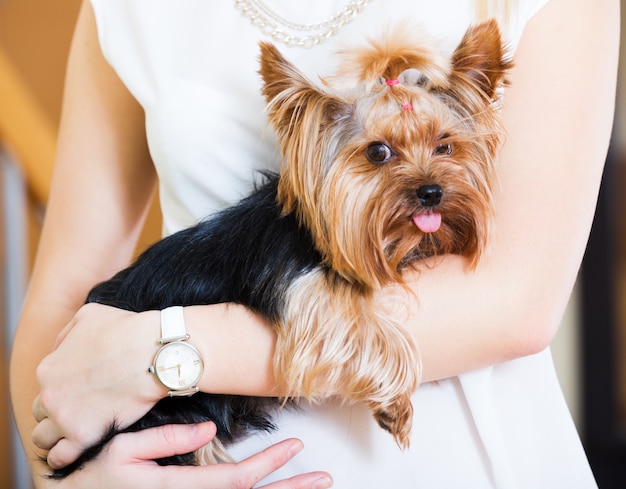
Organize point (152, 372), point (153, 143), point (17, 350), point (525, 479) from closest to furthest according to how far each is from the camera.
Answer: point (152, 372)
point (525, 479)
point (153, 143)
point (17, 350)

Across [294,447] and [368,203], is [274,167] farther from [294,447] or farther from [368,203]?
[294,447]

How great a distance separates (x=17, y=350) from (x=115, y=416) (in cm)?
38

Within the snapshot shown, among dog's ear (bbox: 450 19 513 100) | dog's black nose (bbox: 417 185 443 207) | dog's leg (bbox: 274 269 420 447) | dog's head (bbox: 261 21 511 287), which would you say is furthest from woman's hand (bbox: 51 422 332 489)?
dog's ear (bbox: 450 19 513 100)

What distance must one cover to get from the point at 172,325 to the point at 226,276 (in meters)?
0.12

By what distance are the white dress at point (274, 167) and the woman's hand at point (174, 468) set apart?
0.09 meters

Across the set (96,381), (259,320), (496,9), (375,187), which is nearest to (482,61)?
(496,9)

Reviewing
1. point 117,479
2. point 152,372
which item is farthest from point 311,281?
point 117,479

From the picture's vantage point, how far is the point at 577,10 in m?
0.97

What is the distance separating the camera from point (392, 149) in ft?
3.25

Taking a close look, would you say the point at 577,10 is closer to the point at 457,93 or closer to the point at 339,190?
the point at 457,93

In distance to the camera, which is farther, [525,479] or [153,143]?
[153,143]

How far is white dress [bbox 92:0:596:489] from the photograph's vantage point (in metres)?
1.05

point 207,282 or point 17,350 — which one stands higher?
point 207,282

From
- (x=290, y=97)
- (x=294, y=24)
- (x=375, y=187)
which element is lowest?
(x=375, y=187)
